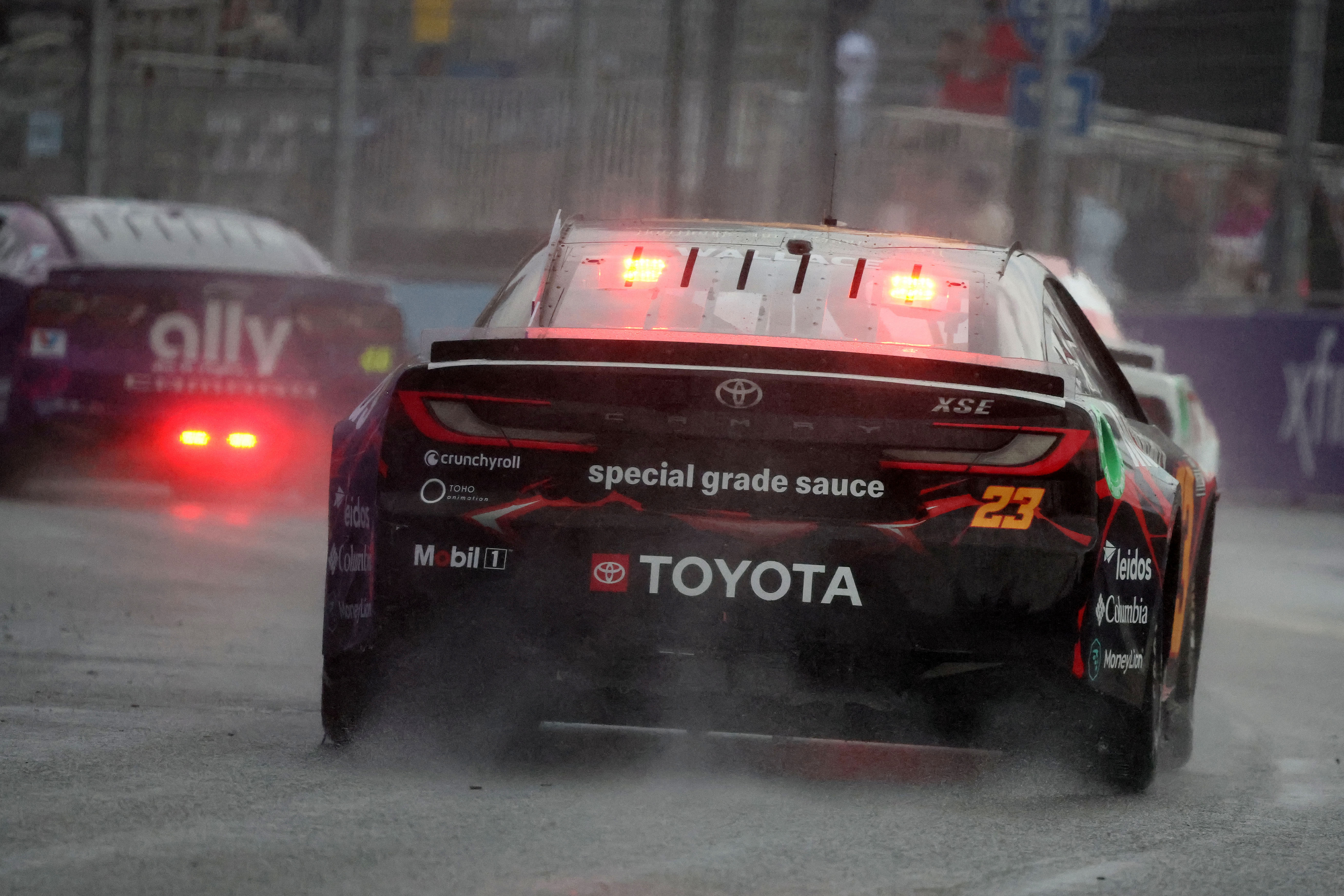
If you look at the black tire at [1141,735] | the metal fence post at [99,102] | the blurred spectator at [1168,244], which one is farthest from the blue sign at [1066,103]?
the black tire at [1141,735]

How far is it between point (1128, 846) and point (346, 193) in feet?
61.0

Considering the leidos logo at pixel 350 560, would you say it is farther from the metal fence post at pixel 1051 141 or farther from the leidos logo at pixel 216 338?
the metal fence post at pixel 1051 141

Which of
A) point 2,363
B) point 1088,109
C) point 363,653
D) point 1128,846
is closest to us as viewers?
point 1128,846

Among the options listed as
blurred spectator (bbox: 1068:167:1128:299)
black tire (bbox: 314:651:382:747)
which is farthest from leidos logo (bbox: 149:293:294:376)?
blurred spectator (bbox: 1068:167:1128:299)

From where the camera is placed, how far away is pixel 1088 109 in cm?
2284

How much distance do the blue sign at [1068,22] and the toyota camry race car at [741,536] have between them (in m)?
17.5

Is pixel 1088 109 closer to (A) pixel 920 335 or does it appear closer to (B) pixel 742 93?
(B) pixel 742 93

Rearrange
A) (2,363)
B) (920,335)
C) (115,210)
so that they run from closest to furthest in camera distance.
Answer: (920,335) < (2,363) < (115,210)

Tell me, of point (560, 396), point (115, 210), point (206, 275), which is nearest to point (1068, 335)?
point (560, 396)

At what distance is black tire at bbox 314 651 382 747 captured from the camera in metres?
5.98

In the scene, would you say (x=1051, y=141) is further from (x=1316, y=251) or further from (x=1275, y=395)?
(x=1275, y=395)

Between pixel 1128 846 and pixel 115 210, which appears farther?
pixel 115 210

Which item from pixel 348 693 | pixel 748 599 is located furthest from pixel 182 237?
pixel 748 599

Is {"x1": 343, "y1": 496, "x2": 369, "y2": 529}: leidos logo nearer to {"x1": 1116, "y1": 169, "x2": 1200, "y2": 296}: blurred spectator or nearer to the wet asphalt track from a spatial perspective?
the wet asphalt track
